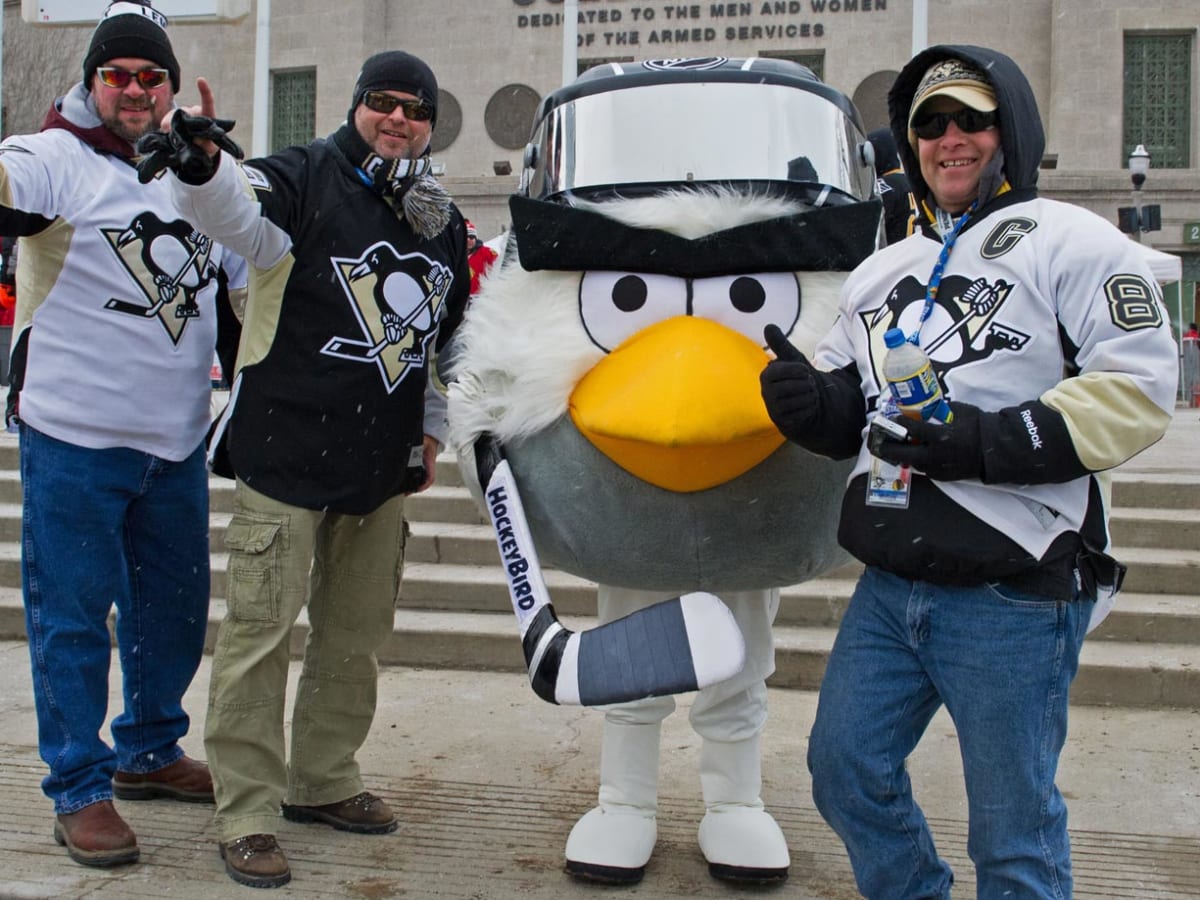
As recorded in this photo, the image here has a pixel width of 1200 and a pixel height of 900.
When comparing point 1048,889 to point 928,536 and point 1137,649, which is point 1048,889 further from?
point 1137,649

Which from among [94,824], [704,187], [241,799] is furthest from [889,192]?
[94,824]

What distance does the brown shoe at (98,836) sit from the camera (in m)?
3.29

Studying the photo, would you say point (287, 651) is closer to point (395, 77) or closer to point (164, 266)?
point (164, 266)

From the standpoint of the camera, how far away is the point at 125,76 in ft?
11.4

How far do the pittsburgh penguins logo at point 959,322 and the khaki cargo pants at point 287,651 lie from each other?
1.64 m

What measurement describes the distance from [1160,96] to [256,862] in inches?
883

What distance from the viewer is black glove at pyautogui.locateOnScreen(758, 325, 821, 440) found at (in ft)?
8.09

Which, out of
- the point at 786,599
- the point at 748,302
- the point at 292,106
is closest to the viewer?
the point at 748,302

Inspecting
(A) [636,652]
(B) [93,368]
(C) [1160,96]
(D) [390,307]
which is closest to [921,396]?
(A) [636,652]

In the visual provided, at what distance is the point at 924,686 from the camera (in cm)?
257

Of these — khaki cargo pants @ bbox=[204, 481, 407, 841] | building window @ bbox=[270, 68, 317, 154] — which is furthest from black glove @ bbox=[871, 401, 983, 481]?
building window @ bbox=[270, 68, 317, 154]

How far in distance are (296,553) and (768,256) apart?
56.5 inches

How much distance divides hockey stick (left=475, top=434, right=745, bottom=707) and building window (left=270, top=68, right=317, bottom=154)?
23347 mm

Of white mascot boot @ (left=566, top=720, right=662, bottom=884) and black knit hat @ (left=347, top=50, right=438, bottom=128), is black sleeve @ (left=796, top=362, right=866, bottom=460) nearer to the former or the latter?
white mascot boot @ (left=566, top=720, right=662, bottom=884)
